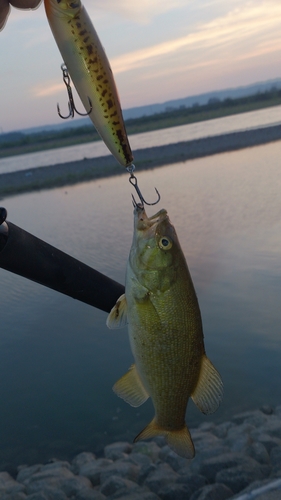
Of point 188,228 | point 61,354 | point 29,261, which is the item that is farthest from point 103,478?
point 188,228

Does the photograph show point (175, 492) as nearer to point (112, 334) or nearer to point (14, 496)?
point (14, 496)

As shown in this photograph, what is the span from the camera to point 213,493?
11.9 feet

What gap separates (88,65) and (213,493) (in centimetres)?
308

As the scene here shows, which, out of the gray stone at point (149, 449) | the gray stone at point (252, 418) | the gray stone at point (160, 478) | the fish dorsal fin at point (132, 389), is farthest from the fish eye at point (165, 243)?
the gray stone at point (252, 418)

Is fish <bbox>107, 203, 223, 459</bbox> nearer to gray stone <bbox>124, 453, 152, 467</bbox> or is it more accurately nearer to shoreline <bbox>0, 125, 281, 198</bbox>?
gray stone <bbox>124, 453, 152, 467</bbox>

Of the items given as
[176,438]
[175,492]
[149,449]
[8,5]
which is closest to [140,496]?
[175,492]

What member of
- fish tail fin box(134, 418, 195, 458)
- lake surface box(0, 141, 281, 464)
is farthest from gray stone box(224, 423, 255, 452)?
fish tail fin box(134, 418, 195, 458)

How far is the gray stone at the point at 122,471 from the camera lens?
4254mm

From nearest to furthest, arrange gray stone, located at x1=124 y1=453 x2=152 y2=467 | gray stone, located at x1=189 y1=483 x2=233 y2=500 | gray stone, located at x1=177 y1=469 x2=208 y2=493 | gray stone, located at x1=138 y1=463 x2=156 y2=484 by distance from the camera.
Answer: gray stone, located at x1=189 y1=483 x2=233 y2=500, gray stone, located at x1=177 y1=469 x2=208 y2=493, gray stone, located at x1=138 y1=463 x2=156 y2=484, gray stone, located at x1=124 y1=453 x2=152 y2=467

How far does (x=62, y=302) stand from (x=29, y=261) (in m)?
6.17

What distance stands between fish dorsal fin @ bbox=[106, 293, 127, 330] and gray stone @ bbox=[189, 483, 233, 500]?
7.52 ft

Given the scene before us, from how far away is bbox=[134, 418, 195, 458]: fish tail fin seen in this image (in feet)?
6.34

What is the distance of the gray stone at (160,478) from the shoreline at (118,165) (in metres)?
18.4

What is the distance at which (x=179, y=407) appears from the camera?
6.56 feet
